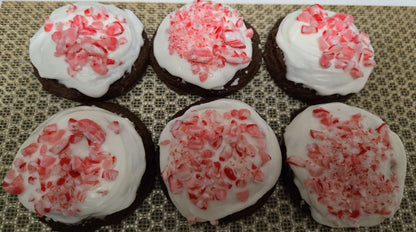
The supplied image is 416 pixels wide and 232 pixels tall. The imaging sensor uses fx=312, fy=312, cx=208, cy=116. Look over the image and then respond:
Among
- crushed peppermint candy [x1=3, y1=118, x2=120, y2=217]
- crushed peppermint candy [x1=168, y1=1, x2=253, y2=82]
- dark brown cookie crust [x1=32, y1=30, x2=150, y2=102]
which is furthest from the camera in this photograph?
dark brown cookie crust [x1=32, y1=30, x2=150, y2=102]

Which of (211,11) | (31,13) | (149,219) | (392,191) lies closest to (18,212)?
(149,219)

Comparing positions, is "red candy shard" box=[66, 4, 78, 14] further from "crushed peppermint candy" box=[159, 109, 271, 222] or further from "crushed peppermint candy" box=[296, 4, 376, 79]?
"crushed peppermint candy" box=[296, 4, 376, 79]

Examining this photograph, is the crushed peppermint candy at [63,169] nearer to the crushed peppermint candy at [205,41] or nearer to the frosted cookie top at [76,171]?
the frosted cookie top at [76,171]

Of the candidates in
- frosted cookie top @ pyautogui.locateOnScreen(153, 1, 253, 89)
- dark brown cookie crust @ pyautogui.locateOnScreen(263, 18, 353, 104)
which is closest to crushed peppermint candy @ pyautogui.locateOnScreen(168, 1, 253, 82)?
frosted cookie top @ pyautogui.locateOnScreen(153, 1, 253, 89)

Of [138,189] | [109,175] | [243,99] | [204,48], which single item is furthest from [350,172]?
[109,175]

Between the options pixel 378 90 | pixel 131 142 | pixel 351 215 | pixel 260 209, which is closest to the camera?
pixel 351 215

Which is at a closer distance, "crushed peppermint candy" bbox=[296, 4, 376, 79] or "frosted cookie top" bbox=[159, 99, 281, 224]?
"frosted cookie top" bbox=[159, 99, 281, 224]

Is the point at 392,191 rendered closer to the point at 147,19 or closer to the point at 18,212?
the point at 147,19
